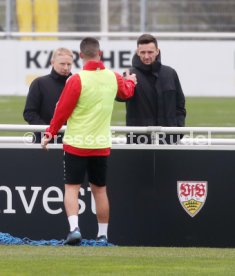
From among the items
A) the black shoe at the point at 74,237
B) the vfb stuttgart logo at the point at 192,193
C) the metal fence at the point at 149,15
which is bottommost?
the black shoe at the point at 74,237

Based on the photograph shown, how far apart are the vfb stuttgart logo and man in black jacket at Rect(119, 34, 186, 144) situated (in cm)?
41

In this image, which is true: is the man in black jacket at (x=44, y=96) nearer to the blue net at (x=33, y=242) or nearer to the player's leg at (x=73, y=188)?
the blue net at (x=33, y=242)

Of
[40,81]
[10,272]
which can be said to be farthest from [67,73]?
[10,272]

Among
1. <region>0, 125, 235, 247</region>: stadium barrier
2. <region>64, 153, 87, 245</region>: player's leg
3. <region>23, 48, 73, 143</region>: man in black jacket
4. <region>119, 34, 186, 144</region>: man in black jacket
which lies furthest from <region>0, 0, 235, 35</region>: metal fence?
<region>64, 153, 87, 245</region>: player's leg

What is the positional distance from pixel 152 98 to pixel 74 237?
5.34 ft

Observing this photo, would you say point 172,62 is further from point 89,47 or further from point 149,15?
point 89,47

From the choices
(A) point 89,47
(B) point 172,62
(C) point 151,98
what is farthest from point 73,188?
(B) point 172,62

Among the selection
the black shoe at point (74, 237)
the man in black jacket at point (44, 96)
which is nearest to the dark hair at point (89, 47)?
the man in black jacket at point (44, 96)

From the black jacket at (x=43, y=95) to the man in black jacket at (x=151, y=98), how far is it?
68cm

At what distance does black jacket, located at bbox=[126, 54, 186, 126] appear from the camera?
11.1m

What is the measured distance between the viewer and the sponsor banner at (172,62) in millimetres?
20500

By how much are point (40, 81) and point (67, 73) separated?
0.28 m

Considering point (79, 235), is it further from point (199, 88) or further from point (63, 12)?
point (63, 12)

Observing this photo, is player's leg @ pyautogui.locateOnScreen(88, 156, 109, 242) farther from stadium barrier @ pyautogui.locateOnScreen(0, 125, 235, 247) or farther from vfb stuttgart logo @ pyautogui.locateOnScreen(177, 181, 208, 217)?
vfb stuttgart logo @ pyautogui.locateOnScreen(177, 181, 208, 217)
